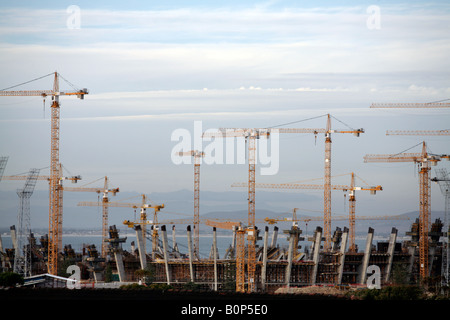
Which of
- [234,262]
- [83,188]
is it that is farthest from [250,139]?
[83,188]

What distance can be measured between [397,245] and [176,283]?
36736 millimetres

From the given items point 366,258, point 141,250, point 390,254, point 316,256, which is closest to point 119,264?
point 141,250

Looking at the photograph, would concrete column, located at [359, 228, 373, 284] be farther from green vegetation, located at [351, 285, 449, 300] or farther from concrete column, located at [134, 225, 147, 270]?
green vegetation, located at [351, 285, 449, 300]

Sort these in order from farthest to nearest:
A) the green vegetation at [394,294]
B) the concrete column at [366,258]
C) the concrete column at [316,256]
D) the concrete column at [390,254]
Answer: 1. the concrete column at [390,254]
2. the concrete column at [366,258]
3. the concrete column at [316,256]
4. the green vegetation at [394,294]

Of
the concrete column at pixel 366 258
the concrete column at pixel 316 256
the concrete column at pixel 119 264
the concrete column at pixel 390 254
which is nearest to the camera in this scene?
the concrete column at pixel 119 264

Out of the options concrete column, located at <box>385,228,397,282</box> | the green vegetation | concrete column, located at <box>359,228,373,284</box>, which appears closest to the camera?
the green vegetation

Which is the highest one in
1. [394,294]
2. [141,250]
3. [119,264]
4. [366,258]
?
[141,250]

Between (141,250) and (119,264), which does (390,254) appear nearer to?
(141,250)

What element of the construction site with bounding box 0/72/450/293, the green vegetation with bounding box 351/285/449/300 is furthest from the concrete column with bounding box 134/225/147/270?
the green vegetation with bounding box 351/285/449/300

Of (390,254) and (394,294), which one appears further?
(390,254)

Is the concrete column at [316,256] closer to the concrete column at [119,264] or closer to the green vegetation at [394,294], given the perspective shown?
the concrete column at [119,264]

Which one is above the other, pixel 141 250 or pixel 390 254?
pixel 141 250

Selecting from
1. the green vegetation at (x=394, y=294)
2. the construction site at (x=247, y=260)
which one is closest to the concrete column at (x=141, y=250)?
the construction site at (x=247, y=260)
